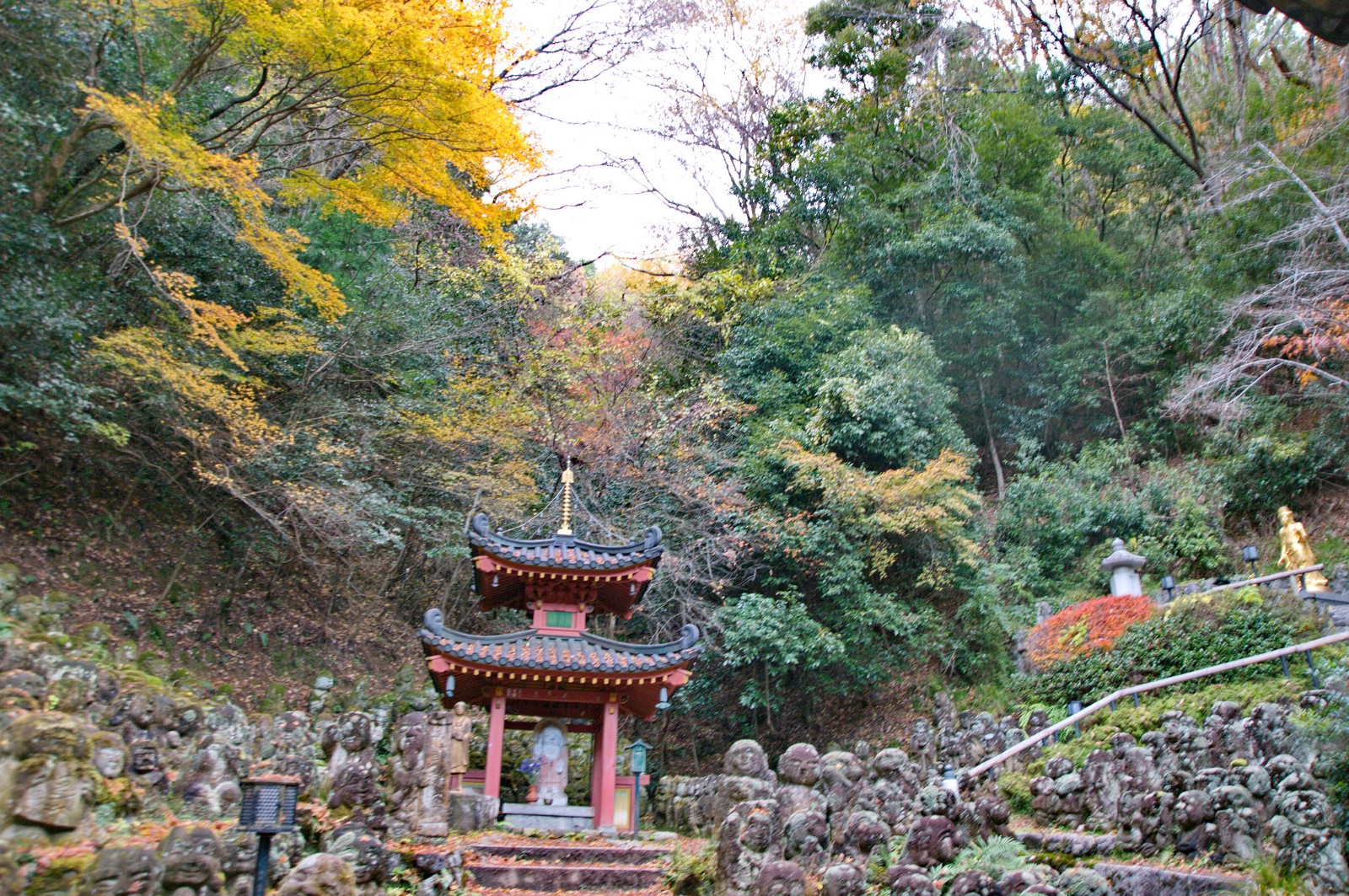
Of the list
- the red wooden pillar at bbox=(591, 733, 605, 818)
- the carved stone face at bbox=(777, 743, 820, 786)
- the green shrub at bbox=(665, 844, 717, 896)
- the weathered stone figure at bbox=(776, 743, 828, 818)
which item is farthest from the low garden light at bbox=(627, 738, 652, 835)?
the carved stone face at bbox=(777, 743, 820, 786)

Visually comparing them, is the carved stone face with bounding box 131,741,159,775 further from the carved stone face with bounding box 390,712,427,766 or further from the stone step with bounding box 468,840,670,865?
the stone step with bounding box 468,840,670,865

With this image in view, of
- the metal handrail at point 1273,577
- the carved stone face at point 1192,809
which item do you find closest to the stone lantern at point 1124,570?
the metal handrail at point 1273,577

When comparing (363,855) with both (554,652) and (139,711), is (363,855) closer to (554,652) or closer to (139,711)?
(554,652)

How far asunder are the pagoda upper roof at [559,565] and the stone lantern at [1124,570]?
893 centimetres

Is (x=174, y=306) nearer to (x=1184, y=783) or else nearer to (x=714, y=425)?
(x=714, y=425)

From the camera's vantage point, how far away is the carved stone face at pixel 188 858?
6.53m

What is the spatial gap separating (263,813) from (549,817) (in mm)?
5354

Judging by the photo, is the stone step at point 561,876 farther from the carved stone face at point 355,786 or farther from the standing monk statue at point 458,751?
the standing monk statue at point 458,751

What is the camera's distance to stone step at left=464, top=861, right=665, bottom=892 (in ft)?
30.8

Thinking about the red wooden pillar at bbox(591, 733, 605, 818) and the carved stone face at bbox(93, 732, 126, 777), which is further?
the red wooden pillar at bbox(591, 733, 605, 818)

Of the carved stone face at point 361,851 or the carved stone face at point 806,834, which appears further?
the carved stone face at point 806,834

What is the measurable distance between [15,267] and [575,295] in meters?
11.3

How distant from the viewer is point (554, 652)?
38.2 ft

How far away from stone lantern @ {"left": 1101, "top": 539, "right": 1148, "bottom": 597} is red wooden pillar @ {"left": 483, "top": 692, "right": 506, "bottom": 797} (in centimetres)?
1112
